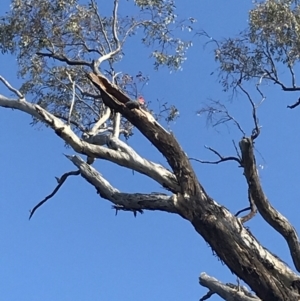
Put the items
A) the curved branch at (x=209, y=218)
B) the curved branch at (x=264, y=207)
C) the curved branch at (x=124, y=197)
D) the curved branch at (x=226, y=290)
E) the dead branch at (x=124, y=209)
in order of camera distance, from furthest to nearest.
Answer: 1. the curved branch at (x=226, y=290)
2. the dead branch at (x=124, y=209)
3. the curved branch at (x=124, y=197)
4. the curved branch at (x=264, y=207)
5. the curved branch at (x=209, y=218)

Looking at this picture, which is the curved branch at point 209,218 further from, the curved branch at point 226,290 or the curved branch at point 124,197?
the curved branch at point 226,290

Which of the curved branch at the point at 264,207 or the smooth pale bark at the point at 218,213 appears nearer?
the smooth pale bark at the point at 218,213

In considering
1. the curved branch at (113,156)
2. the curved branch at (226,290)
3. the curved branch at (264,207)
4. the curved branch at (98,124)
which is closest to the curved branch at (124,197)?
the curved branch at (113,156)

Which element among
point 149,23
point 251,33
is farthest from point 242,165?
point 149,23

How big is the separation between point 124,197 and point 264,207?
4.14ft

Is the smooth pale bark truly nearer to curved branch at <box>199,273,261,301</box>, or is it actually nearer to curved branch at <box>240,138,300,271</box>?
curved branch at <box>240,138,300,271</box>

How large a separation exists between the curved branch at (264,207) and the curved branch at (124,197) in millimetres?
651

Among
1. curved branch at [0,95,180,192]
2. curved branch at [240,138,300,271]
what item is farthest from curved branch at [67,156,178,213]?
curved branch at [240,138,300,271]

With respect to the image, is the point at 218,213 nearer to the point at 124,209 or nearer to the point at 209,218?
the point at 209,218

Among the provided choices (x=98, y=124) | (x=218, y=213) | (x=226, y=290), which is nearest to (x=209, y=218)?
(x=218, y=213)

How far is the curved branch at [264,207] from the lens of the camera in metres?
5.23

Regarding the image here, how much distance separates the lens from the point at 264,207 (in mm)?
5668

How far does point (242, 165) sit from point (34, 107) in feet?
8.55

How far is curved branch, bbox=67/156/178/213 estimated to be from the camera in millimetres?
5582
